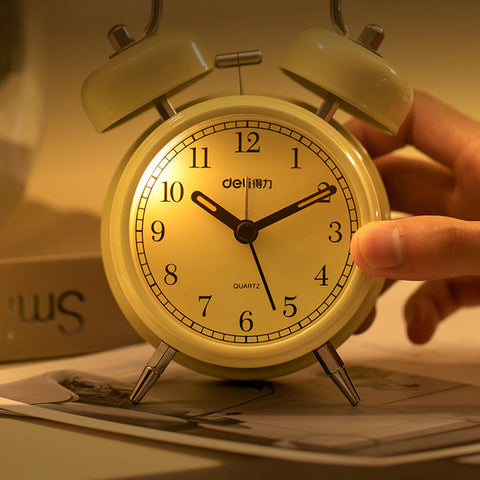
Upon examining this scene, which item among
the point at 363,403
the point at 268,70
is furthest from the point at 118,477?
the point at 268,70

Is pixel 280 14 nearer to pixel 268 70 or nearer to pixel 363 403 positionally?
pixel 268 70

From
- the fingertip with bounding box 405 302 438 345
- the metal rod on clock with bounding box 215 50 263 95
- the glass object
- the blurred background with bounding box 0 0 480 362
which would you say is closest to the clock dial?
the metal rod on clock with bounding box 215 50 263 95

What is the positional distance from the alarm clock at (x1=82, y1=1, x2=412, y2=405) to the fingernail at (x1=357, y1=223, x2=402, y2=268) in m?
0.06

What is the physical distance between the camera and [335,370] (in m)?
0.74

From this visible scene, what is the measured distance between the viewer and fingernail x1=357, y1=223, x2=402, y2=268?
2.18ft

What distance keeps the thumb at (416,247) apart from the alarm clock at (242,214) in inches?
2.2

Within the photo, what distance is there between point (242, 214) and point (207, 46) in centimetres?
79

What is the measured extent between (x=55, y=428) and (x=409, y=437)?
35 cm

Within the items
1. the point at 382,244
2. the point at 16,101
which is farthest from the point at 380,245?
the point at 16,101

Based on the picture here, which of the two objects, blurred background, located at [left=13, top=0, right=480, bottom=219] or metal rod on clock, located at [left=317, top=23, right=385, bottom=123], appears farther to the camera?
blurred background, located at [left=13, top=0, right=480, bottom=219]

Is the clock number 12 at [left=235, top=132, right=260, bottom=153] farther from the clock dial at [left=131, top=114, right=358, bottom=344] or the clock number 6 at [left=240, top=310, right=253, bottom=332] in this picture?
the clock number 6 at [left=240, top=310, right=253, bottom=332]

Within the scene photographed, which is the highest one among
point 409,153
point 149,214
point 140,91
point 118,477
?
point 409,153

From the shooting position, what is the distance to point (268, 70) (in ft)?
4.78

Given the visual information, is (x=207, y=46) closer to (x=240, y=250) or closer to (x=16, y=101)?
(x=16, y=101)
